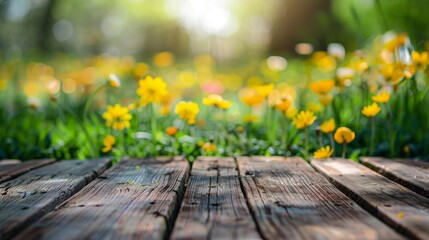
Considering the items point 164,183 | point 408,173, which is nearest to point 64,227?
point 164,183

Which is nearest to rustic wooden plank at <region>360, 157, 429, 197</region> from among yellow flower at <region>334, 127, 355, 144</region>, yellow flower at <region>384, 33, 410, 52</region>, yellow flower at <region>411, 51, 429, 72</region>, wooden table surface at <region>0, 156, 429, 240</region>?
wooden table surface at <region>0, 156, 429, 240</region>

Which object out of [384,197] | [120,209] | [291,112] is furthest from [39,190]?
[291,112]

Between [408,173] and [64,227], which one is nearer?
[64,227]

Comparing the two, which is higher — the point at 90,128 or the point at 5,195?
the point at 90,128

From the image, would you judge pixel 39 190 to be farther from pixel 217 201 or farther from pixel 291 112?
pixel 291 112

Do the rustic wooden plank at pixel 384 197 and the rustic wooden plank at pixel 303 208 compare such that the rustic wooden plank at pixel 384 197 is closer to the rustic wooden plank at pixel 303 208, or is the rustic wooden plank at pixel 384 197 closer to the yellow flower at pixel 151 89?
the rustic wooden plank at pixel 303 208

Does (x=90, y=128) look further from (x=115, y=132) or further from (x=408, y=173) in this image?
(x=408, y=173)
